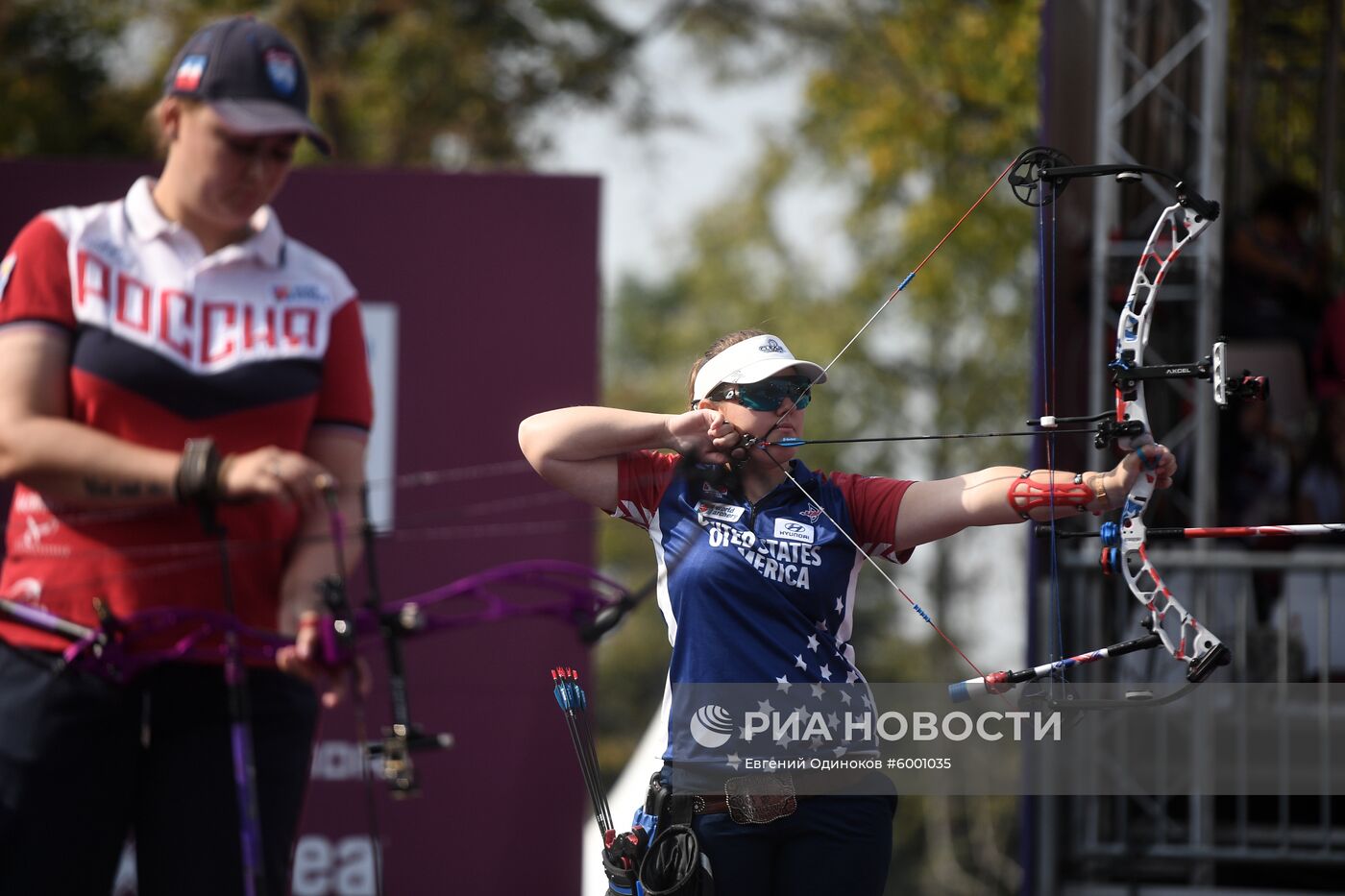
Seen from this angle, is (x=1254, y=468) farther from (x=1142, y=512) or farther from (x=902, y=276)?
(x=902, y=276)

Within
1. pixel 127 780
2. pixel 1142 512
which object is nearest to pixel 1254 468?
pixel 1142 512

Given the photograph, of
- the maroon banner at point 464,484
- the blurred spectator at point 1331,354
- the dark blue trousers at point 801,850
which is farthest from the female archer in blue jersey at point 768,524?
the blurred spectator at point 1331,354

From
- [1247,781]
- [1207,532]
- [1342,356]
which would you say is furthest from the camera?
[1342,356]

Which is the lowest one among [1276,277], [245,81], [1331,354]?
[245,81]

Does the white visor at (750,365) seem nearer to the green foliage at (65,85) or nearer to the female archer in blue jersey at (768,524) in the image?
the female archer in blue jersey at (768,524)

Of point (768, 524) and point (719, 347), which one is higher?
point (719, 347)

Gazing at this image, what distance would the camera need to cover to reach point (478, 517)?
5516mm

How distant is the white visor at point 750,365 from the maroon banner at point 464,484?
2636 mm

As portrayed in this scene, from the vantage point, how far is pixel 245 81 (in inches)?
109

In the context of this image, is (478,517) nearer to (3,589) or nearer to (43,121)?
(3,589)

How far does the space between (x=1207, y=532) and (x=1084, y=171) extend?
63cm

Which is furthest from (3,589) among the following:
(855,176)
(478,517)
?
(855,176)

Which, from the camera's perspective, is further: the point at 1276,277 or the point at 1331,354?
the point at 1276,277

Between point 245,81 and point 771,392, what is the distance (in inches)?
41.7
